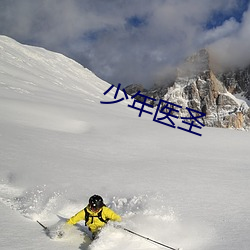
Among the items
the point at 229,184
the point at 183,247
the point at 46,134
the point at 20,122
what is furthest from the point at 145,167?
the point at 20,122

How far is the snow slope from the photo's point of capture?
5.09 metres

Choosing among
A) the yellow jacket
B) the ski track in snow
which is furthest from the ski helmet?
the ski track in snow

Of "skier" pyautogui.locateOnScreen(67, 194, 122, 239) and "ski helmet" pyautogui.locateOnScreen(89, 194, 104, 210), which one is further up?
"ski helmet" pyautogui.locateOnScreen(89, 194, 104, 210)

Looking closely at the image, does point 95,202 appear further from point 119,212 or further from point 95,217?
point 119,212

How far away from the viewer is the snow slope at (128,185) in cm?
509

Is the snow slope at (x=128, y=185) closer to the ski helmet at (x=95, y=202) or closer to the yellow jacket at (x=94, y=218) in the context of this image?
the yellow jacket at (x=94, y=218)

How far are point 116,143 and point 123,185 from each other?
458 centimetres

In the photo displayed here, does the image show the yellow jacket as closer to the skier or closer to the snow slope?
the skier

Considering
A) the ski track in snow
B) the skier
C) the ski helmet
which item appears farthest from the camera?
the skier

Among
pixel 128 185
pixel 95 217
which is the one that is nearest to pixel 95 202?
pixel 95 217

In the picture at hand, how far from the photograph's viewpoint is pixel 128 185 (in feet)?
24.4

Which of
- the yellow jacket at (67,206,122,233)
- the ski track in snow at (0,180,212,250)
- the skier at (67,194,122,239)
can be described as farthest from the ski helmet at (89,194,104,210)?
the ski track in snow at (0,180,212,250)

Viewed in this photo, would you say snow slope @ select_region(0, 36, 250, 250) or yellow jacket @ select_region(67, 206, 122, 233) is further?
yellow jacket @ select_region(67, 206, 122, 233)

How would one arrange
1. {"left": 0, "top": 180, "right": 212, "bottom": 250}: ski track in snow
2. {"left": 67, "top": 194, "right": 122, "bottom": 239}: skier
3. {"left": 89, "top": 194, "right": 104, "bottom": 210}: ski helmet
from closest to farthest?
{"left": 0, "top": 180, "right": 212, "bottom": 250}: ski track in snow < {"left": 89, "top": 194, "right": 104, "bottom": 210}: ski helmet < {"left": 67, "top": 194, "right": 122, "bottom": 239}: skier
